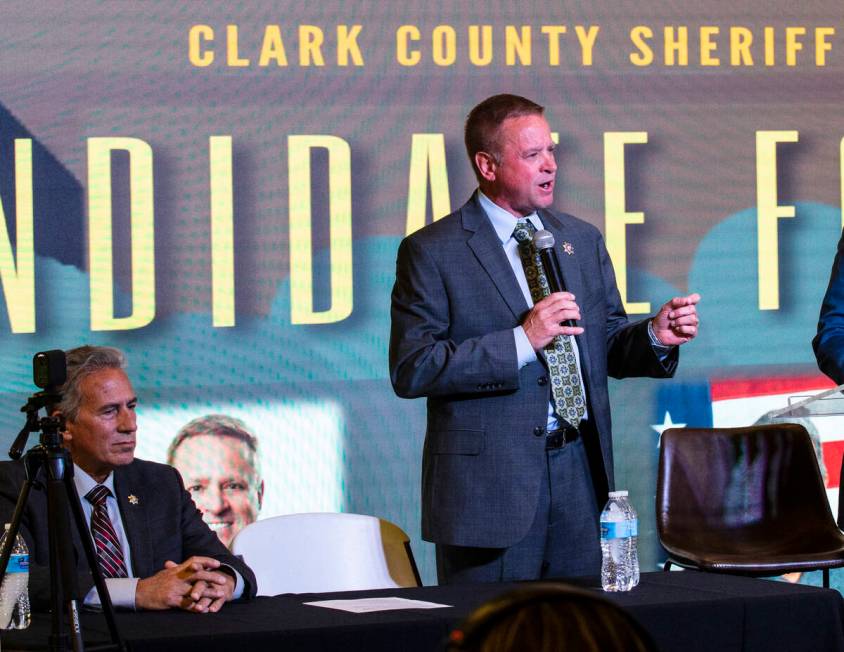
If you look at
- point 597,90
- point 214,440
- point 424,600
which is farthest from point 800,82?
point 424,600

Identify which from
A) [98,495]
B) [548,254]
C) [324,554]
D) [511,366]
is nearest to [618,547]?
[511,366]

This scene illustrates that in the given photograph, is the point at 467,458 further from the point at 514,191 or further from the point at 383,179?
the point at 383,179

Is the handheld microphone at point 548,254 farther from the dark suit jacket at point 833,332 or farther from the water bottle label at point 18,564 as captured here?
the water bottle label at point 18,564

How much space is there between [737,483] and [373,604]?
2279 mm

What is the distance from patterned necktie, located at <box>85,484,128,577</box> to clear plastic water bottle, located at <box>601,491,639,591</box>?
1117mm

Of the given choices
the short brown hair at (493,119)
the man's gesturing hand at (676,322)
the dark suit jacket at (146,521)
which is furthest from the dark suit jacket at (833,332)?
the dark suit jacket at (146,521)

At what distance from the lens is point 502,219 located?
11.7 feet

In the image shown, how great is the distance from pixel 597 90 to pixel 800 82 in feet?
2.85

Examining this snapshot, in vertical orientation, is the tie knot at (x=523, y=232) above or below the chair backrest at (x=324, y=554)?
above

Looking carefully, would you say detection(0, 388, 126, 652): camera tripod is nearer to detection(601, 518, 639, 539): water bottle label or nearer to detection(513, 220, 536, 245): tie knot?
detection(601, 518, 639, 539): water bottle label

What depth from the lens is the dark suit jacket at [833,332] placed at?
3.33 m

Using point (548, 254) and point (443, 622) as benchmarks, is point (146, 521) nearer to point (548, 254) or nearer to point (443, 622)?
point (443, 622)

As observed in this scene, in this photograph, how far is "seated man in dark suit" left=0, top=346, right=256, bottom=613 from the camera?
295 cm

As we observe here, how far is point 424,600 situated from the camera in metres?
2.69
